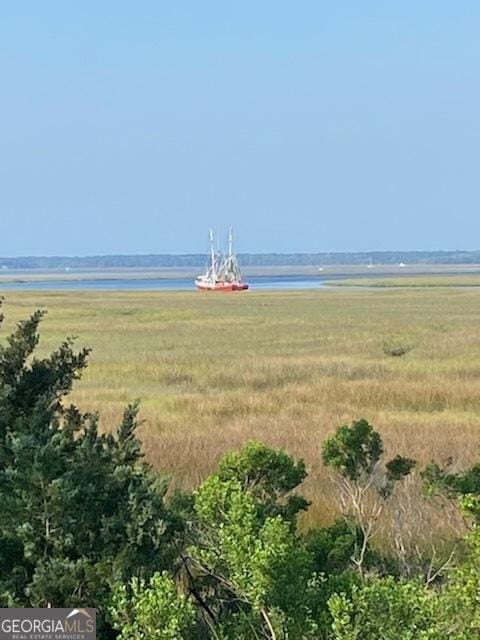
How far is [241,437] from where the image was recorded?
15.5 metres

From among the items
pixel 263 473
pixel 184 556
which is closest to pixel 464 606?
pixel 184 556

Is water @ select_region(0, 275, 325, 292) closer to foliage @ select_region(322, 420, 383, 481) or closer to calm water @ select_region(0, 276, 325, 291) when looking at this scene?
calm water @ select_region(0, 276, 325, 291)

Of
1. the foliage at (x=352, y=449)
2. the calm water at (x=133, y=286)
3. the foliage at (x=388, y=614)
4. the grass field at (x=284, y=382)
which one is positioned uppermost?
the foliage at (x=352, y=449)

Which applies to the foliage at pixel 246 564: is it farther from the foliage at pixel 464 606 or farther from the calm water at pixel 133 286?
the calm water at pixel 133 286

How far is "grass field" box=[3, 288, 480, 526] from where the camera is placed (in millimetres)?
14773

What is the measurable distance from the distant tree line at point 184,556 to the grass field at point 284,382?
4191 mm

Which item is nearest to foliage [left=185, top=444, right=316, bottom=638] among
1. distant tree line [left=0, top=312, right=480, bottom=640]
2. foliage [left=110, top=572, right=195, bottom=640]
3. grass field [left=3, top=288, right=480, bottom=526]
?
distant tree line [left=0, top=312, right=480, bottom=640]

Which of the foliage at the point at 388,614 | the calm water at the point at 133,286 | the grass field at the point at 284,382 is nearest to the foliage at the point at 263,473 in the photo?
the foliage at the point at 388,614

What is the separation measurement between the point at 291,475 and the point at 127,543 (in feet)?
4.86

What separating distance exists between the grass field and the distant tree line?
4.19 m

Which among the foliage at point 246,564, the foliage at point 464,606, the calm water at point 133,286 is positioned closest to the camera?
the foliage at point 464,606

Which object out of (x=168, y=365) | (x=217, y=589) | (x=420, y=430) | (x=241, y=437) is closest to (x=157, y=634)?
(x=217, y=589)

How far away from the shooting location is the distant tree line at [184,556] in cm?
464

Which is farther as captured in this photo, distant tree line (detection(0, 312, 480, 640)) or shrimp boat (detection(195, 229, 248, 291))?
→ shrimp boat (detection(195, 229, 248, 291))
